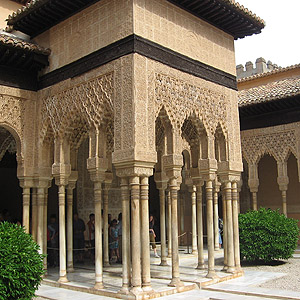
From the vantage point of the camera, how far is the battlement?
78.4ft

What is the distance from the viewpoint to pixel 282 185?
13812 mm

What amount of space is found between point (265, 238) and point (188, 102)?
14.5 ft

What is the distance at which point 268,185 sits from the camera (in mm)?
16281

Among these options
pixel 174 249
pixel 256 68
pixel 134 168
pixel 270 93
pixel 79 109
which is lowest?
pixel 174 249

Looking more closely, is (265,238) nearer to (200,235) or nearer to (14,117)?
(200,235)

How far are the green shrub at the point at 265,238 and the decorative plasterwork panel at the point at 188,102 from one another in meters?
2.94

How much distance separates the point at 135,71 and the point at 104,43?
3.64 feet

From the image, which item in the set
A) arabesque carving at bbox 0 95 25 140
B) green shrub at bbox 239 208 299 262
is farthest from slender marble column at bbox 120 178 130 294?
green shrub at bbox 239 208 299 262

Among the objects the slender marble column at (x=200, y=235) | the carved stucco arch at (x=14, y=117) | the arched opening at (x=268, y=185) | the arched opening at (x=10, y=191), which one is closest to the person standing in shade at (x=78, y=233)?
the carved stucco arch at (x=14, y=117)

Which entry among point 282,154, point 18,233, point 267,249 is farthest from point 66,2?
point 282,154

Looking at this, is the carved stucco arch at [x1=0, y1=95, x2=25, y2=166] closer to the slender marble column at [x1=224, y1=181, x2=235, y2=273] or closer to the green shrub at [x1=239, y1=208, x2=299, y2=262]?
the slender marble column at [x1=224, y1=181, x2=235, y2=273]

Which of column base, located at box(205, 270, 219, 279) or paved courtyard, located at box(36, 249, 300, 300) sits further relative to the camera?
column base, located at box(205, 270, 219, 279)

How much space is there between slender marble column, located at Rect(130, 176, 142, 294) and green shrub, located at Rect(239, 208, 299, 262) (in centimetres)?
457

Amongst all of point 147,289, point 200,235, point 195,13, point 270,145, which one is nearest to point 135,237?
point 147,289
